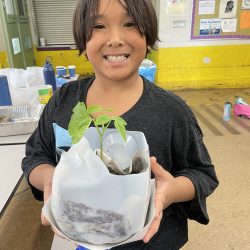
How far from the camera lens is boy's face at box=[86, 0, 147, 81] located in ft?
2.05

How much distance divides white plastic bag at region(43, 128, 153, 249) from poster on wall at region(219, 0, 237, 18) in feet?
14.0

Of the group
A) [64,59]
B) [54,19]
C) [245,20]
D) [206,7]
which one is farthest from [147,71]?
[54,19]

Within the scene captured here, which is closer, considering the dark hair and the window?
the dark hair

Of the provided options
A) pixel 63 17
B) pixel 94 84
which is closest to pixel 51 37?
pixel 63 17

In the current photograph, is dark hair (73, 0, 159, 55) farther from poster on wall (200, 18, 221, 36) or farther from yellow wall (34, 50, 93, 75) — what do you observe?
yellow wall (34, 50, 93, 75)

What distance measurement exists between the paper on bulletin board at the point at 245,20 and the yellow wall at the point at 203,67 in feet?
1.02

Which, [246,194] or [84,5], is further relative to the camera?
[246,194]

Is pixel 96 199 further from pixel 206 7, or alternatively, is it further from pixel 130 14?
pixel 206 7

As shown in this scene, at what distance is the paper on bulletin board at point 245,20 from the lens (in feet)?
13.5

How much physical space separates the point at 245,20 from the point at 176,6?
1140mm

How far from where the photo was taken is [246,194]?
1.96m

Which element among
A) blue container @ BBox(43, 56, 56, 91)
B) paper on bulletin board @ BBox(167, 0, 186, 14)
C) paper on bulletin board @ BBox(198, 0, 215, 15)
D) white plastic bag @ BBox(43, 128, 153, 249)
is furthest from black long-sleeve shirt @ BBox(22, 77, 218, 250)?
paper on bulletin board @ BBox(198, 0, 215, 15)

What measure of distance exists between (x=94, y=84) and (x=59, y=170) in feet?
1.35

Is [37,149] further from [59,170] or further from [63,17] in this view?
[63,17]
